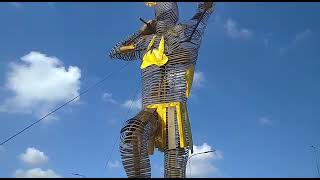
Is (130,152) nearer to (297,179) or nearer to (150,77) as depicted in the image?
(150,77)

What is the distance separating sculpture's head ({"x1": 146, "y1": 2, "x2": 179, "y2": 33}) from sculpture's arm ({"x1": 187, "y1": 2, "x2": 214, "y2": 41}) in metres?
0.69

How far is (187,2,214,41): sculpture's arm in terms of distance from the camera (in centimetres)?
1573

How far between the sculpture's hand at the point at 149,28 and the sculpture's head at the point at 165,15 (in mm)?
155

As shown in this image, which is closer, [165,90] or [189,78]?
[165,90]

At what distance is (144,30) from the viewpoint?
659 inches

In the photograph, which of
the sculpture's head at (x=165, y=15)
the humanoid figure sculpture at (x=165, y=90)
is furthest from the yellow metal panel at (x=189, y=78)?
the sculpture's head at (x=165, y=15)

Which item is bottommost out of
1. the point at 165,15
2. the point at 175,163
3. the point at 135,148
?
the point at 175,163

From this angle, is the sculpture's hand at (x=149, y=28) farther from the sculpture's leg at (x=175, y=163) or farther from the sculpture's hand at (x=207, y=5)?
the sculpture's leg at (x=175, y=163)

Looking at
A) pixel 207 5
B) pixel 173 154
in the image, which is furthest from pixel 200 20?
pixel 173 154

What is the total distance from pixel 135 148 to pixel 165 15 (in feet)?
15.6

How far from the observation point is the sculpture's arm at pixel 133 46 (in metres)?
16.7

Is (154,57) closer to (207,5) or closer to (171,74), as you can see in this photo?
(171,74)

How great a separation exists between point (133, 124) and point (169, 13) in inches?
166

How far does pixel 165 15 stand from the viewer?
54.4 feet
